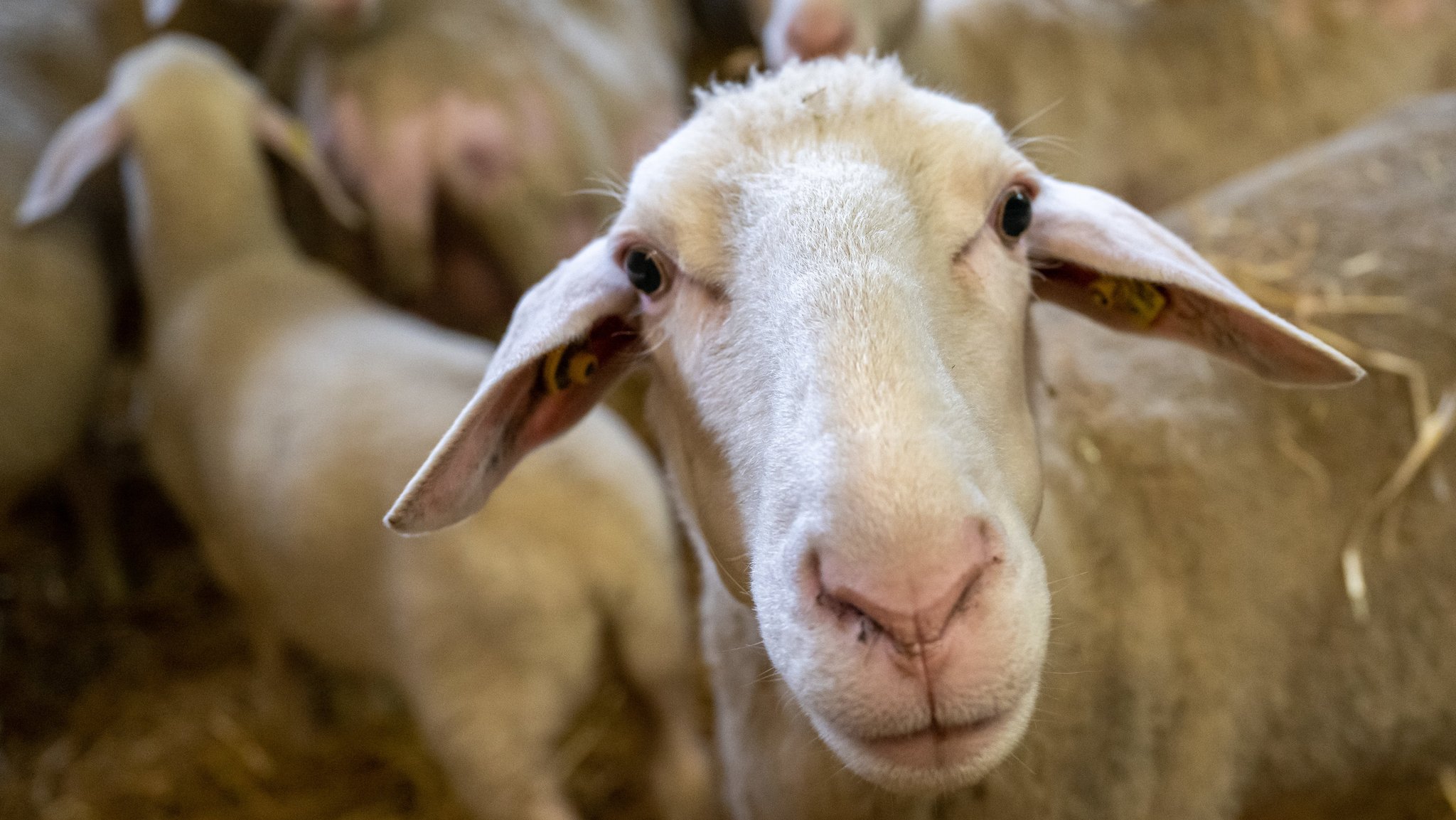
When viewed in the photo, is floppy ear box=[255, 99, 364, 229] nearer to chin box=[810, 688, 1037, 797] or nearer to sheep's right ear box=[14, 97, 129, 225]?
sheep's right ear box=[14, 97, 129, 225]

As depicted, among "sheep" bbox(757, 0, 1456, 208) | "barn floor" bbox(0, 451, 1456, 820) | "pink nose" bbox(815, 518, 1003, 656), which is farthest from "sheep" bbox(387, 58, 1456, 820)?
"sheep" bbox(757, 0, 1456, 208)

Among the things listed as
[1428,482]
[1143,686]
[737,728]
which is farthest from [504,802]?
[1428,482]

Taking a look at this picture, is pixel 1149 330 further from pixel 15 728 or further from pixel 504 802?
pixel 15 728

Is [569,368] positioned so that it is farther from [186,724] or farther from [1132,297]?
[186,724]

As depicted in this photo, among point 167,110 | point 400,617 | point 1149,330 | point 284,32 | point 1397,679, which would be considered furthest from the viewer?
point 284,32

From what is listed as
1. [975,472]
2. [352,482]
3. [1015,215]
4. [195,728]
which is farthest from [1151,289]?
[195,728]

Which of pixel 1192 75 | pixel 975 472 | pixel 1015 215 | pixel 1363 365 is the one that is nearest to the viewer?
pixel 975 472

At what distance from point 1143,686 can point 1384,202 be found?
130 cm

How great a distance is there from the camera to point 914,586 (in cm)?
114

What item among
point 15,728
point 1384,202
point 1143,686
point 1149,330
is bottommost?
point 15,728

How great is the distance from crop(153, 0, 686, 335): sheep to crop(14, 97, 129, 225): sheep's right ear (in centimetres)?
51

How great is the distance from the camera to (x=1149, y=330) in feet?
6.04

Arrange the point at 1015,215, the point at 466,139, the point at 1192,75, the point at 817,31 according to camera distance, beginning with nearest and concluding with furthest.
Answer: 1. the point at 1015,215
2. the point at 817,31
3. the point at 466,139
4. the point at 1192,75

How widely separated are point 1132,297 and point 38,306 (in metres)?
3.08
